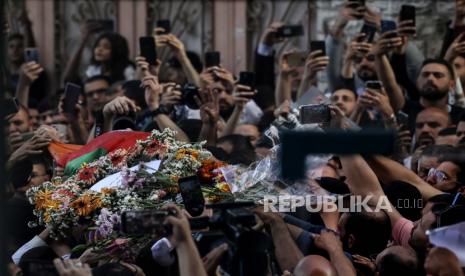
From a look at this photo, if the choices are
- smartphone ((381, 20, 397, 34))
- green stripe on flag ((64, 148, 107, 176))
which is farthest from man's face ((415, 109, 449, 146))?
green stripe on flag ((64, 148, 107, 176))

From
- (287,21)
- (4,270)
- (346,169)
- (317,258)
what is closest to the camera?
(4,270)

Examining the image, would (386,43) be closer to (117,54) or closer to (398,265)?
(117,54)

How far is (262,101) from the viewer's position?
12.2 meters

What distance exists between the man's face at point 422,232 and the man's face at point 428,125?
9.35ft

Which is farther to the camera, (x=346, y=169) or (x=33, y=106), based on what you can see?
(x=33, y=106)

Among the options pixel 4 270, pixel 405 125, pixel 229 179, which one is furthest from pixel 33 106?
pixel 4 270

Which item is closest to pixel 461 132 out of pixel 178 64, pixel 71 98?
pixel 71 98

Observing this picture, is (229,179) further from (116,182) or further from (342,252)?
(342,252)

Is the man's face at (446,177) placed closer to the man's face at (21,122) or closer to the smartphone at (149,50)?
the smartphone at (149,50)

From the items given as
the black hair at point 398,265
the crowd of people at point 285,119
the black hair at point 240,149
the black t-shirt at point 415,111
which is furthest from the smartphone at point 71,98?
the black hair at point 398,265

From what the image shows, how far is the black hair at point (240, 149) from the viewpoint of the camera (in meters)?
9.67

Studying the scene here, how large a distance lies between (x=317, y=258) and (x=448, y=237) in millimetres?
683

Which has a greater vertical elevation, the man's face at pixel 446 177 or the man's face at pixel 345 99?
the man's face at pixel 446 177

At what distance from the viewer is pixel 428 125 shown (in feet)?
34.5
